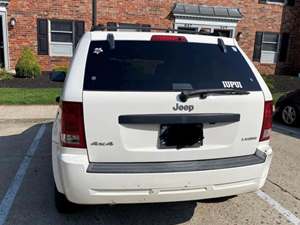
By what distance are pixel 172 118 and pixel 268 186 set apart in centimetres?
226

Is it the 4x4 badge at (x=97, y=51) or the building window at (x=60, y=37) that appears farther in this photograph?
the building window at (x=60, y=37)

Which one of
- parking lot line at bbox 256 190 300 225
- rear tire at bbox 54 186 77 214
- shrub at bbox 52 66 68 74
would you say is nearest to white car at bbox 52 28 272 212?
rear tire at bbox 54 186 77 214

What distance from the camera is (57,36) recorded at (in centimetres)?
1469

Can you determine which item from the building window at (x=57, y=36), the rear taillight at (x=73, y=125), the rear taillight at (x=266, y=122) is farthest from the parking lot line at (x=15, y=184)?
the building window at (x=57, y=36)

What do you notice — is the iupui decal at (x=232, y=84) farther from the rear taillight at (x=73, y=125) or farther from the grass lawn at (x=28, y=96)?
the grass lawn at (x=28, y=96)

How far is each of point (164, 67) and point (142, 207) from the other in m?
1.58

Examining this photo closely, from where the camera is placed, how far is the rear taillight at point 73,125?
262cm

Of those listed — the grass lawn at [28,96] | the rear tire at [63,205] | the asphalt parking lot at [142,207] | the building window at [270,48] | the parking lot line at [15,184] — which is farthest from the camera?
the building window at [270,48]

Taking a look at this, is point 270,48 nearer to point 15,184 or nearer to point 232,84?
point 232,84

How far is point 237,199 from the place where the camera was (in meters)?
3.85

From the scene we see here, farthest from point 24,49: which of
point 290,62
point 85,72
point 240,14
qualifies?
point 290,62

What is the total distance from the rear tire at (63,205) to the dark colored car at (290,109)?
6233 mm

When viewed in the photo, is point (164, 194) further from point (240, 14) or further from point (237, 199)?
point (240, 14)

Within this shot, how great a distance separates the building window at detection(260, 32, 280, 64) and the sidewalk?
12923 millimetres
